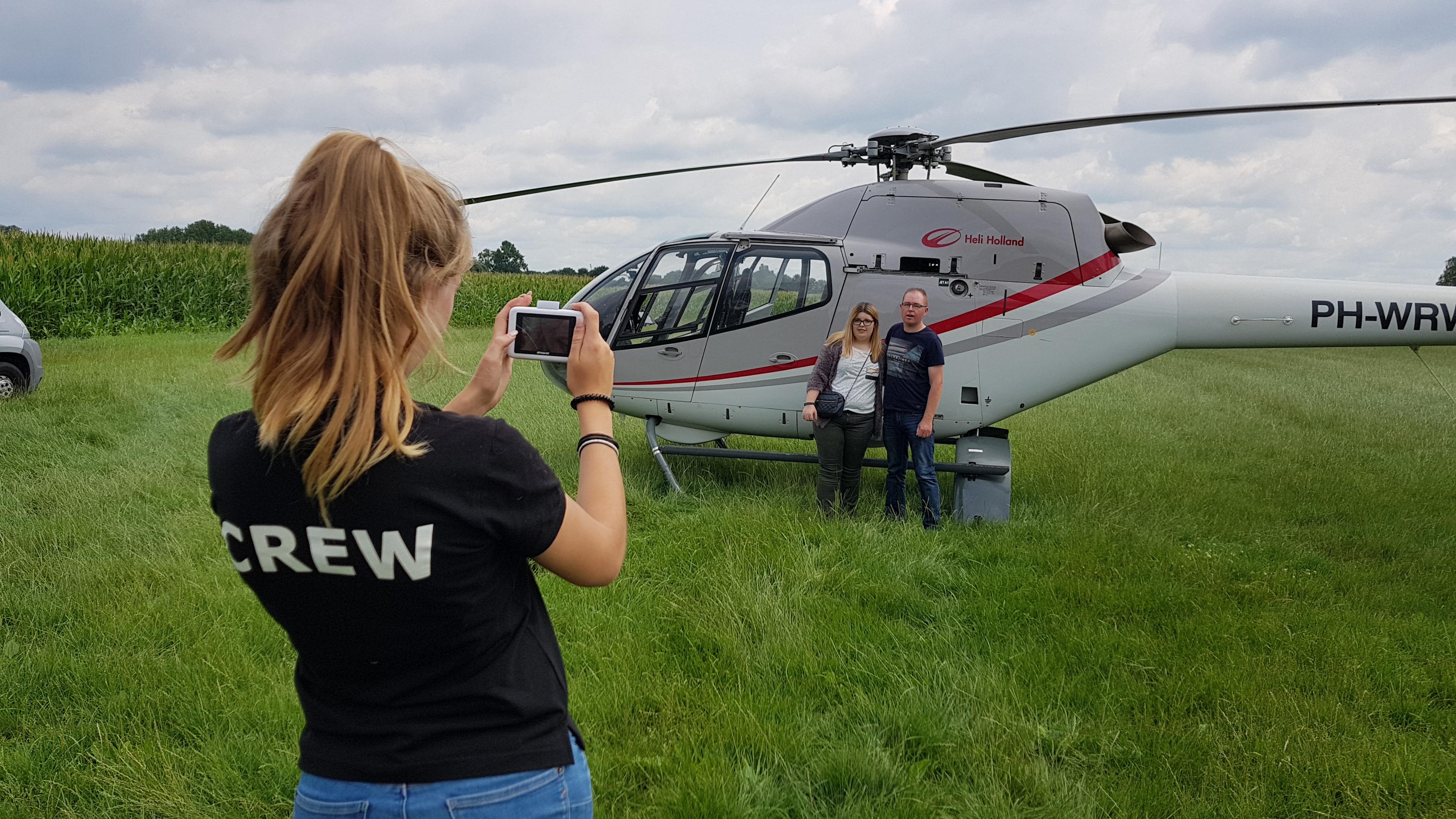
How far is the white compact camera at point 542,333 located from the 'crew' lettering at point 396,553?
1.85ft

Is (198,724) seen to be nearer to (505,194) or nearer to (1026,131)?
(505,194)

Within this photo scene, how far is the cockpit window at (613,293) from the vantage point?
758 centimetres

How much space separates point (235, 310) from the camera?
23.2m

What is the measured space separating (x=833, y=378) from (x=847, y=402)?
0.77 ft

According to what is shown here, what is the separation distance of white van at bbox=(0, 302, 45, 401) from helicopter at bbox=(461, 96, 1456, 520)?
24.8 feet

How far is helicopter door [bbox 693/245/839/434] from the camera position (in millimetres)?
7270

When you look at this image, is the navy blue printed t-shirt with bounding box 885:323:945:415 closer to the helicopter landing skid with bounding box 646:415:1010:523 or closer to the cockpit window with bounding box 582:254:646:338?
the helicopter landing skid with bounding box 646:415:1010:523

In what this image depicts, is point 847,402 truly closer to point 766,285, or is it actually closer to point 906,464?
point 906,464

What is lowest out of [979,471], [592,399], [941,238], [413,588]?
[979,471]

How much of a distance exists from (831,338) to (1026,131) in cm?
203

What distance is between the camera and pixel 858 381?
6.84 metres

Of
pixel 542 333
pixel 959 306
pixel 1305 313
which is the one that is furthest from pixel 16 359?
pixel 1305 313

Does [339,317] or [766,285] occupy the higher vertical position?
[766,285]

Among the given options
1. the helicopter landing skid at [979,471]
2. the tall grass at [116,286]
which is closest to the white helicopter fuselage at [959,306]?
the helicopter landing skid at [979,471]
